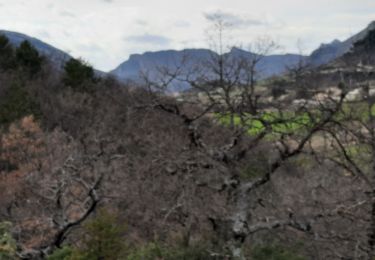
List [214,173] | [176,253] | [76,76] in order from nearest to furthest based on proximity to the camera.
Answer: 1. [176,253]
2. [214,173]
3. [76,76]

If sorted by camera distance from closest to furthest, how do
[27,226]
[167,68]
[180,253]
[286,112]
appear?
[180,253] → [167,68] → [286,112] → [27,226]

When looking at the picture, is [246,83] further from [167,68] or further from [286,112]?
[167,68]

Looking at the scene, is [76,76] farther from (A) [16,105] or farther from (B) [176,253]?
(B) [176,253]

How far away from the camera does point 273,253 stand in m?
10.6

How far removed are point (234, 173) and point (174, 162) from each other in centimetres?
144

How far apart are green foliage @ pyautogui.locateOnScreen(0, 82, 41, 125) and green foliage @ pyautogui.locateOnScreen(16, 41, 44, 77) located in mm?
7553

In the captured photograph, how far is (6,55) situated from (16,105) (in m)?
14.7

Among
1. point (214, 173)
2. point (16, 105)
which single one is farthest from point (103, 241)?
point (16, 105)

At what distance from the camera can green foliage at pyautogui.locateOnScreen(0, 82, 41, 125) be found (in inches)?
1490

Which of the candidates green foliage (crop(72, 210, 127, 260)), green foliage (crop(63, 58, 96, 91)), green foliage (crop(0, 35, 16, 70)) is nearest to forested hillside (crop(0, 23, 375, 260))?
green foliage (crop(72, 210, 127, 260))

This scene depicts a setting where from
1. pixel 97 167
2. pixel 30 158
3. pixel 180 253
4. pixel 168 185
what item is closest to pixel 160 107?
pixel 180 253

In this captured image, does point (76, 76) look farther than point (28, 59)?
No

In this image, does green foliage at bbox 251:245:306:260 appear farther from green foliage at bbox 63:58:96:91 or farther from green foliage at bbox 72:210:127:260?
green foliage at bbox 63:58:96:91

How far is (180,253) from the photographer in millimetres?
10469
